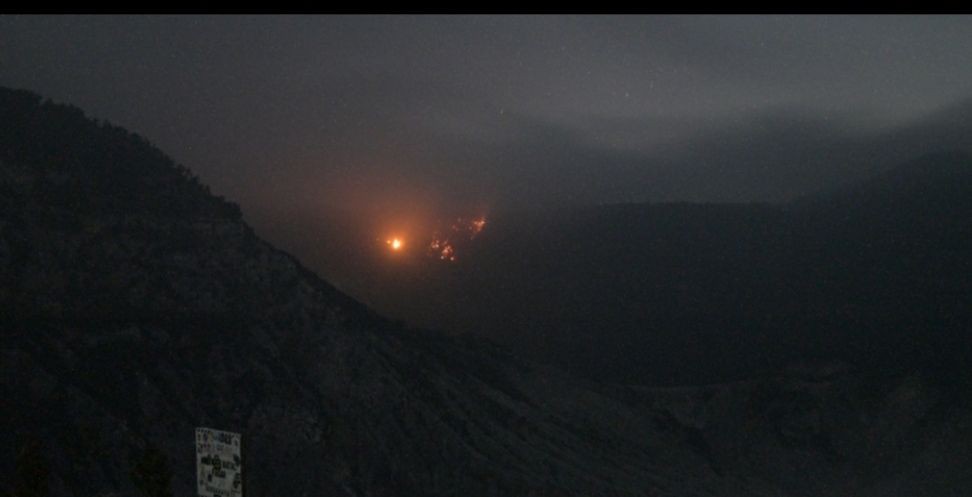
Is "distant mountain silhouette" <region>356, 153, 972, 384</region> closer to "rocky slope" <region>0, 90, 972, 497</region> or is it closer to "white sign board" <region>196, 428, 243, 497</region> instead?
"rocky slope" <region>0, 90, 972, 497</region>

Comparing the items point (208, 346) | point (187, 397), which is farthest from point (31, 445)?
point (208, 346)

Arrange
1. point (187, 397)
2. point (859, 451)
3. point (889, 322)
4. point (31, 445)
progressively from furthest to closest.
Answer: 1. point (889, 322)
2. point (859, 451)
3. point (187, 397)
4. point (31, 445)

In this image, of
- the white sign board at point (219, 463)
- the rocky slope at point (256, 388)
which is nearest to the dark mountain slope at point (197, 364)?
the rocky slope at point (256, 388)

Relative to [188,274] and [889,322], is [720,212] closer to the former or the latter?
[889,322]

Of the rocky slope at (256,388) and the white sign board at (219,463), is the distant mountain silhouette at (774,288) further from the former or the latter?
the white sign board at (219,463)

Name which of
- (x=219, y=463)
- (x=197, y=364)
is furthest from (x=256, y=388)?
(x=219, y=463)

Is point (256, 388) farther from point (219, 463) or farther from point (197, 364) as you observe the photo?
point (219, 463)

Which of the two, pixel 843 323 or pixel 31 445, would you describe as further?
pixel 843 323
